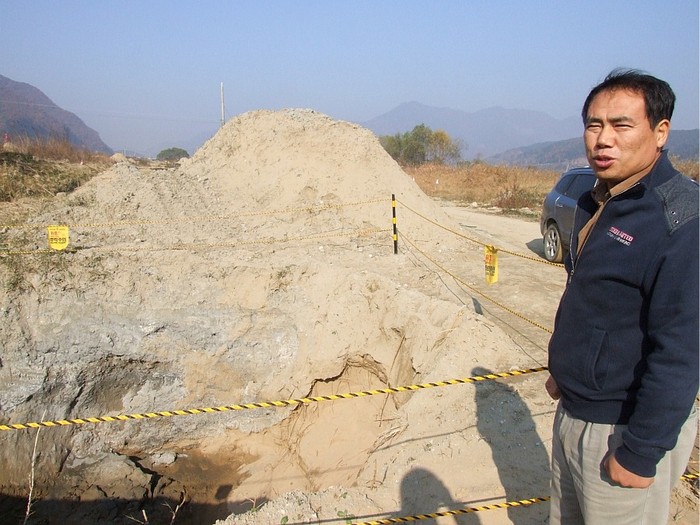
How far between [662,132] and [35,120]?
195ft

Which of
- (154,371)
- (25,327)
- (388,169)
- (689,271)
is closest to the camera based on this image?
(689,271)

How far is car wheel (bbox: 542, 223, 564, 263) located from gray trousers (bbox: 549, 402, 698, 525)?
8209 mm

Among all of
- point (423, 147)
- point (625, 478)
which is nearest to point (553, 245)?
point (625, 478)

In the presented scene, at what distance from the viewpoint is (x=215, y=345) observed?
333 inches

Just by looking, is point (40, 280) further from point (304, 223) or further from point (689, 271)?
point (689, 271)

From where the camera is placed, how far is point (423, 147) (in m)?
45.7

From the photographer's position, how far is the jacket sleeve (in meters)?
1.67

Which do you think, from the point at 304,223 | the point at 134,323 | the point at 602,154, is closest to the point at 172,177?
the point at 304,223

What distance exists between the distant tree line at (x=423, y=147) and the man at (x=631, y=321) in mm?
43648

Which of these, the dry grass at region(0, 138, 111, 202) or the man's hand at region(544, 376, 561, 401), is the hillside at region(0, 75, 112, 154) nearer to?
the dry grass at region(0, 138, 111, 202)

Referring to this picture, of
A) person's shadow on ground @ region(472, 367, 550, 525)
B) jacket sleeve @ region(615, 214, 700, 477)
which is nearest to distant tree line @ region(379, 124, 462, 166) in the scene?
person's shadow on ground @ region(472, 367, 550, 525)

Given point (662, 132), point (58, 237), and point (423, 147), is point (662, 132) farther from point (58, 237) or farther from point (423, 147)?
point (423, 147)

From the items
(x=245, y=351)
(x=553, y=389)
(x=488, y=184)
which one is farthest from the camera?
(x=488, y=184)

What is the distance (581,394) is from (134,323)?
7.86 m
